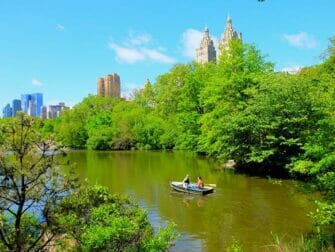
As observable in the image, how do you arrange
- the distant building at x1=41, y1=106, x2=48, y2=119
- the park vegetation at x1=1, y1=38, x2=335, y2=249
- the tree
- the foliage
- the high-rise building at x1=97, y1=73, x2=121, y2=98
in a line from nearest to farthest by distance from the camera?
1. the tree
2. the foliage
3. the park vegetation at x1=1, y1=38, x2=335, y2=249
4. the high-rise building at x1=97, y1=73, x2=121, y2=98
5. the distant building at x1=41, y1=106, x2=48, y2=119

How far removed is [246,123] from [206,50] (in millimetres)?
146052

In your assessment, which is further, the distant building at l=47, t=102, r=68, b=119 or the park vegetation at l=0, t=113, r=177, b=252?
the distant building at l=47, t=102, r=68, b=119

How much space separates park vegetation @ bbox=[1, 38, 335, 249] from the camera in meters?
14.4

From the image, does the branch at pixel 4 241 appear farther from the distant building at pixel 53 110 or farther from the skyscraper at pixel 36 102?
the distant building at pixel 53 110

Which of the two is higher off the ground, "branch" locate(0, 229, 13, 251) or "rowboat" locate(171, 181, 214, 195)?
"branch" locate(0, 229, 13, 251)

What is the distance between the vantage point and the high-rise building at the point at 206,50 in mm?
174375

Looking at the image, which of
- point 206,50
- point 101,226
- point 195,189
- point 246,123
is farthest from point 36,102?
point 101,226

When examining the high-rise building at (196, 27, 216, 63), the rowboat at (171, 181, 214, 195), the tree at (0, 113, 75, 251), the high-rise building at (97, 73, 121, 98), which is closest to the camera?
the tree at (0, 113, 75, 251)

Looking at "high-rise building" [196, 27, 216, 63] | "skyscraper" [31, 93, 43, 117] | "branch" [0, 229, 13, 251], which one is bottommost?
"branch" [0, 229, 13, 251]

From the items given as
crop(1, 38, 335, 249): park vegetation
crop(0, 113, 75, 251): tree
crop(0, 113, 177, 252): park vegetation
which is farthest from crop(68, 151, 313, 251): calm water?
crop(0, 113, 75, 251): tree

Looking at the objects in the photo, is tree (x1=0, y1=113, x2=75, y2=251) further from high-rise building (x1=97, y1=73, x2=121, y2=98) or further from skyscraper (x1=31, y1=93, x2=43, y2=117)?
high-rise building (x1=97, y1=73, x2=121, y2=98)

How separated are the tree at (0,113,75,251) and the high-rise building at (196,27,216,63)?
168m

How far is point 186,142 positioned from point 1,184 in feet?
153

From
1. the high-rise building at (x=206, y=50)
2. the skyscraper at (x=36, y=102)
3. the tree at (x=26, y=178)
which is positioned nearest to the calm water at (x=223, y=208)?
the tree at (x=26, y=178)
